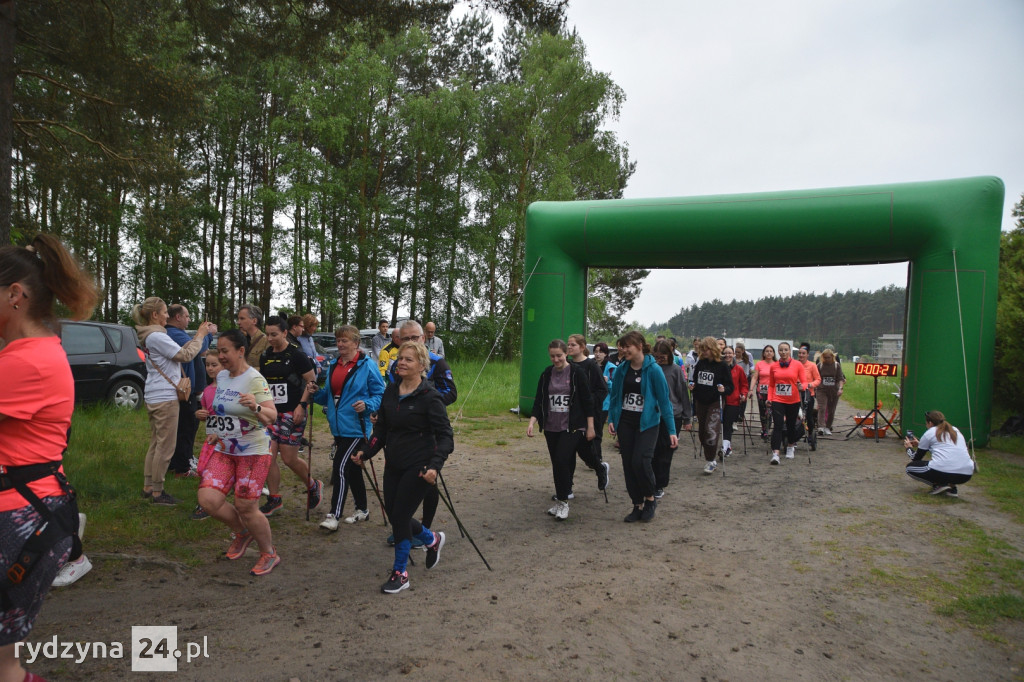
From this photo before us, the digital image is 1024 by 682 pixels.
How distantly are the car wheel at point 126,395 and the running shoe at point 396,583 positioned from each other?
7.93 meters

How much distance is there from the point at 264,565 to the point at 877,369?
1203cm

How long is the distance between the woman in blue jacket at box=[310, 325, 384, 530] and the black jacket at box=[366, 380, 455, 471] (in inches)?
39.8

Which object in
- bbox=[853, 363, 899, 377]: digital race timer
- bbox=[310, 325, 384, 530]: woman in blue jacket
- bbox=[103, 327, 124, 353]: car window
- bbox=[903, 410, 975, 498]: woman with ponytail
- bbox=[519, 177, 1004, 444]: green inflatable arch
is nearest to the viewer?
bbox=[310, 325, 384, 530]: woman in blue jacket

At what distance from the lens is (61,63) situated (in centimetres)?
972

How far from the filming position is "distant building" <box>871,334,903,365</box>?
1266 cm

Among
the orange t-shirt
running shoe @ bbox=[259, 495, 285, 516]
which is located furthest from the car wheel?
the orange t-shirt

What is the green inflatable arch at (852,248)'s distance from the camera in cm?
1034

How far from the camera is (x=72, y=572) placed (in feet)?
14.9

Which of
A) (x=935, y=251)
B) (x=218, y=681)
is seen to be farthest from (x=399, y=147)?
(x=218, y=681)

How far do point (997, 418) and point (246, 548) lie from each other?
1469cm

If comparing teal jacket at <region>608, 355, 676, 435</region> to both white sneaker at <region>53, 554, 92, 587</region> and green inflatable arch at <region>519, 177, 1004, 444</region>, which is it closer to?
white sneaker at <region>53, 554, 92, 587</region>

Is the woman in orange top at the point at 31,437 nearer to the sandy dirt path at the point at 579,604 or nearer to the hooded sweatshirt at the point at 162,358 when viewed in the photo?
the sandy dirt path at the point at 579,604

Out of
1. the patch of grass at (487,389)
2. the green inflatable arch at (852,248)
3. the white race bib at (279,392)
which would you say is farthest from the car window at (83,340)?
the green inflatable arch at (852,248)

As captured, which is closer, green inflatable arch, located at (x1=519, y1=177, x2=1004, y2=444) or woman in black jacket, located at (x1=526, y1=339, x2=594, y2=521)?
woman in black jacket, located at (x1=526, y1=339, x2=594, y2=521)
